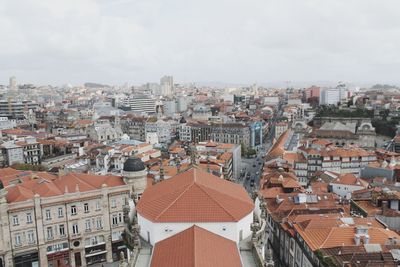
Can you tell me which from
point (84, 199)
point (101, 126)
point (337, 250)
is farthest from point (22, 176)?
point (101, 126)

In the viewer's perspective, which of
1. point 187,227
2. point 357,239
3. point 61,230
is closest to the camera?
point 187,227

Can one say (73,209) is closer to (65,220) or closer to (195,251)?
(65,220)

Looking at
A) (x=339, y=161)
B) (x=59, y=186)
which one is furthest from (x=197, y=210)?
(x=339, y=161)

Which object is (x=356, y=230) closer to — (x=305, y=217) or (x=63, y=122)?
(x=305, y=217)

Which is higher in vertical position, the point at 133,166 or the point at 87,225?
the point at 133,166

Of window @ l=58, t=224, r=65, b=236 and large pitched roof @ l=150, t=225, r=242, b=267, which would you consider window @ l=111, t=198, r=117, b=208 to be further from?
large pitched roof @ l=150, t=225, r=242, b=267

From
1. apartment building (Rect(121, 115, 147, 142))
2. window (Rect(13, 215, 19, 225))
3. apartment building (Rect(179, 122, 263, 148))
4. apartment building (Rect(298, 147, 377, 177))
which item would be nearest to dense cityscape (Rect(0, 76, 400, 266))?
window (Rect(13, 215, 19, 225))

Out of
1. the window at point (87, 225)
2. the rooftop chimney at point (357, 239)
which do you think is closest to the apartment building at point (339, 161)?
the rooftop chimney at point (357, 239)
